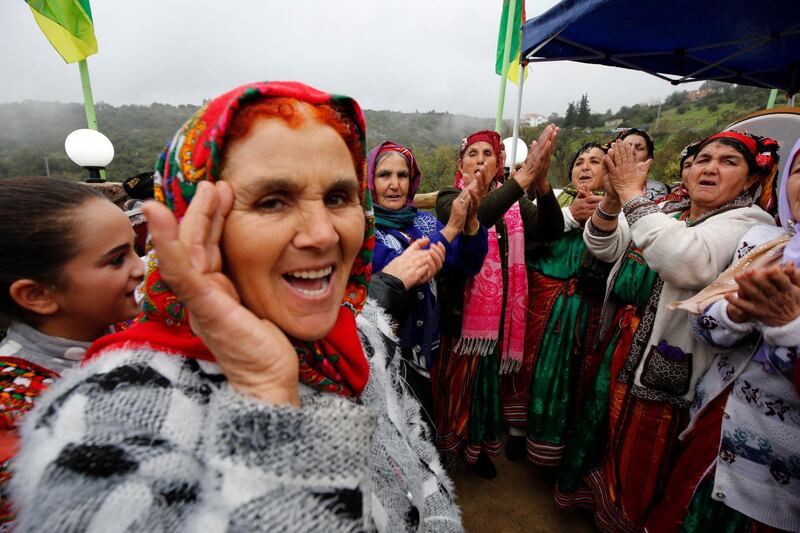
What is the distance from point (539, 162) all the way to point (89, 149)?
16.5 feet

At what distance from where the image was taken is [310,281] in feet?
2.99

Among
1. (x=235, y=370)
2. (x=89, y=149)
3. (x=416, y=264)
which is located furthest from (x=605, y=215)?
(x=89, y=149)

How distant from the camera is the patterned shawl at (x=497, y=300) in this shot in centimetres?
272

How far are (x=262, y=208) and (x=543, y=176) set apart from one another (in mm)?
2251

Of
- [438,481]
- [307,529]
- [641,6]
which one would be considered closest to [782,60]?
[641,6]

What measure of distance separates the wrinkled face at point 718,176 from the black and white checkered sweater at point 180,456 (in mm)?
2387

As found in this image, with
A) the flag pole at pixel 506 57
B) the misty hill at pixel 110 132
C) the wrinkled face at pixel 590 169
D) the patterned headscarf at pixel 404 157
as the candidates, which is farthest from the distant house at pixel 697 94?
the patterned headscarf at pixel 404 157

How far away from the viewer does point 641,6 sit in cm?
370

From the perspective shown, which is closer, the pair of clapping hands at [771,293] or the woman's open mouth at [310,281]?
the woman's open mouth at [310,281]

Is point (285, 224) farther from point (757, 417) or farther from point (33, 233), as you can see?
point (757, 417)

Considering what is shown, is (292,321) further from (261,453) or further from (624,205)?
(624,205)

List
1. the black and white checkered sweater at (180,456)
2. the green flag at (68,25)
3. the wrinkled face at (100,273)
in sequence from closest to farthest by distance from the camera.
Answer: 1. the black and white checkered sweater at (180,456)
2. the wrinkled face at (100,273)
3. the green flag at (68,25)

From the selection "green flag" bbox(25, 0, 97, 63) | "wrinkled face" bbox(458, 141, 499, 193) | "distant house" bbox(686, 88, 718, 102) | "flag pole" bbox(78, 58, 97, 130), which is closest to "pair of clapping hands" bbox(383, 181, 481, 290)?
"wrinkled face" bbox(458, 141, 499, 193)

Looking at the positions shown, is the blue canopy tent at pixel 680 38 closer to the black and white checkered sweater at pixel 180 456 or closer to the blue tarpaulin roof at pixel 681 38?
the blue tarpaulin roof at pixel 681 38
